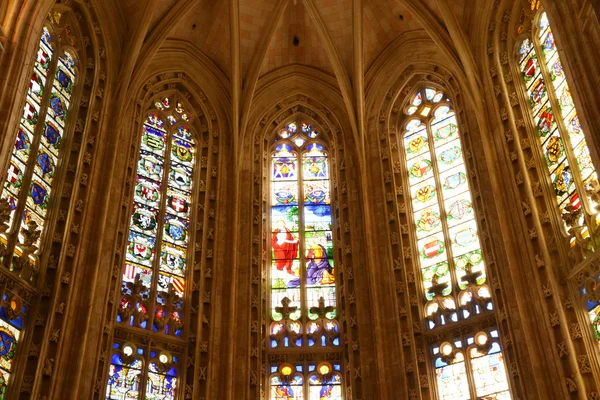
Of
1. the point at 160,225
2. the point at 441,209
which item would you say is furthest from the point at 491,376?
the point at 160,225

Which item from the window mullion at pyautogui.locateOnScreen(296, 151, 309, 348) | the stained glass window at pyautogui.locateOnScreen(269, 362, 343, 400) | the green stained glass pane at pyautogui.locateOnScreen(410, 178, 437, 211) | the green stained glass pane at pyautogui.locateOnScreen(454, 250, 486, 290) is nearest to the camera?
the stained glass window at pyautogui.locateOnScreen(269, 362, 343, 400)

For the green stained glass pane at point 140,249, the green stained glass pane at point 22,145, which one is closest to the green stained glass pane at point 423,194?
the green stained glass pane at point 140,249

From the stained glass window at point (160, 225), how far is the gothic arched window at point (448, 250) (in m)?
4.98

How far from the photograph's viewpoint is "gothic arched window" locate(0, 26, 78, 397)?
1310 centimetres

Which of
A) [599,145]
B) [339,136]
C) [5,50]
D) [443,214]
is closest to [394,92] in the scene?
[339,136]

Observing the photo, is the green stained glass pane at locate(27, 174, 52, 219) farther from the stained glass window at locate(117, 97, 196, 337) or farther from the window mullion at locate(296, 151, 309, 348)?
the window mullion at locate(296, 151, 309, 348)

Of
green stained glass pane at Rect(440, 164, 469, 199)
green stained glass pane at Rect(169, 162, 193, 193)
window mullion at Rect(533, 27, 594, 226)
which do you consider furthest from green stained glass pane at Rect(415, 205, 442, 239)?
green stained glass pane at Rect(169, 162, 193, 193)

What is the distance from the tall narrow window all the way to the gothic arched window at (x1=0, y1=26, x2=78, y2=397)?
370 inches

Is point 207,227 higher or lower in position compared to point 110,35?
lower

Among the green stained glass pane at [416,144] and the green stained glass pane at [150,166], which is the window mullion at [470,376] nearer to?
the green stained glass pane at [416,144]

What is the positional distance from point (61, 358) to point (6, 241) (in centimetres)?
218

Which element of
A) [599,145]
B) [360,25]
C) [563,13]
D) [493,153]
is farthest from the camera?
[360,25]

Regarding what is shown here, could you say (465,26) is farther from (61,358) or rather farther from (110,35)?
(61,358)

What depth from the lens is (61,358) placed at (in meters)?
13.4
